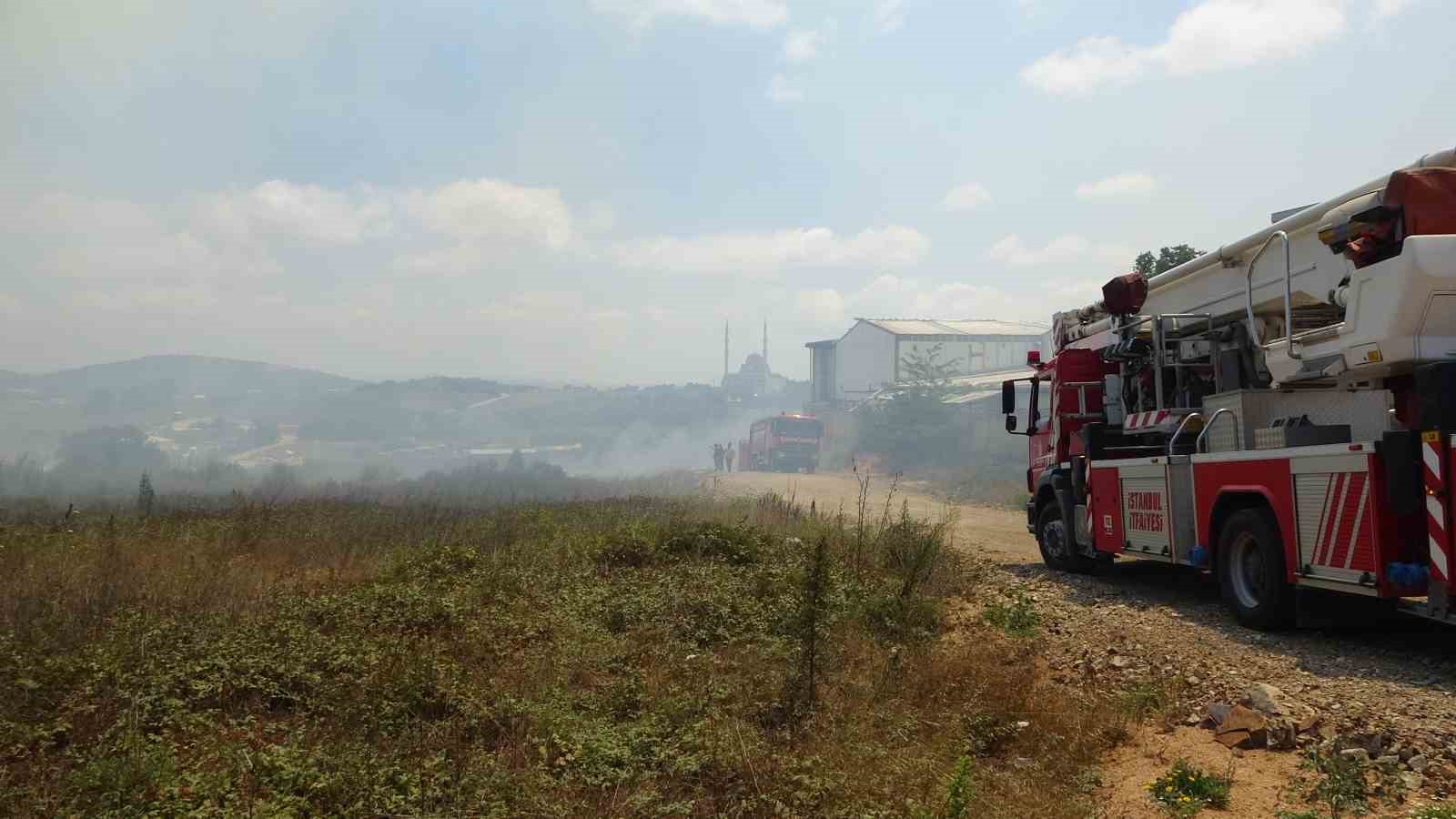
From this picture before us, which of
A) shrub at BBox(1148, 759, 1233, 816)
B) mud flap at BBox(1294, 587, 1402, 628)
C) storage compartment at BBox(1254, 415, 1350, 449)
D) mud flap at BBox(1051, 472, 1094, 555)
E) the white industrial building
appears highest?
the white industrial building

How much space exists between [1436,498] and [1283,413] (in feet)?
7.86

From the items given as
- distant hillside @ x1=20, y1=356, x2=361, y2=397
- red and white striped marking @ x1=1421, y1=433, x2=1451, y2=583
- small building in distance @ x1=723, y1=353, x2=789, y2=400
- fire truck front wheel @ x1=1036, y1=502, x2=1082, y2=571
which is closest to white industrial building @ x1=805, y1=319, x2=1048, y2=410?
small building in distance @ x1=723, y1=353, x2=789, y2=400

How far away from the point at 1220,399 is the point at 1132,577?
11.2 feet

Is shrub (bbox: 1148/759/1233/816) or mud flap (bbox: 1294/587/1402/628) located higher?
mud flap (bbox: 1294/587/1402/628)

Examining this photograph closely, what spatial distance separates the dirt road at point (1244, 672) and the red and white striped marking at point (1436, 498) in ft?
2.72

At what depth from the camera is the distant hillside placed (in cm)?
9288

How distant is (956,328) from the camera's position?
225ft

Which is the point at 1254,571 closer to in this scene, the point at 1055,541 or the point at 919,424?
the point at 1055,541

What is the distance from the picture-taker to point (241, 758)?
4.78 m

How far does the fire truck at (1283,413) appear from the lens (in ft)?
21.1

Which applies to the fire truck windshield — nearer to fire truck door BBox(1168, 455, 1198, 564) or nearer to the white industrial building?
the white industrial building

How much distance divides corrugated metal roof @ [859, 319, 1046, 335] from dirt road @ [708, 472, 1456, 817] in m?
55.1

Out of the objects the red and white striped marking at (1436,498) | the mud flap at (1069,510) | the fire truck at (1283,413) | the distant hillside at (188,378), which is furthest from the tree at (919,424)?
the distant hillside at (188,378)

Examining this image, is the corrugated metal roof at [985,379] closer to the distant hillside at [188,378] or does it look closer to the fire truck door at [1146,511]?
the fire truck door at [1146,511]
